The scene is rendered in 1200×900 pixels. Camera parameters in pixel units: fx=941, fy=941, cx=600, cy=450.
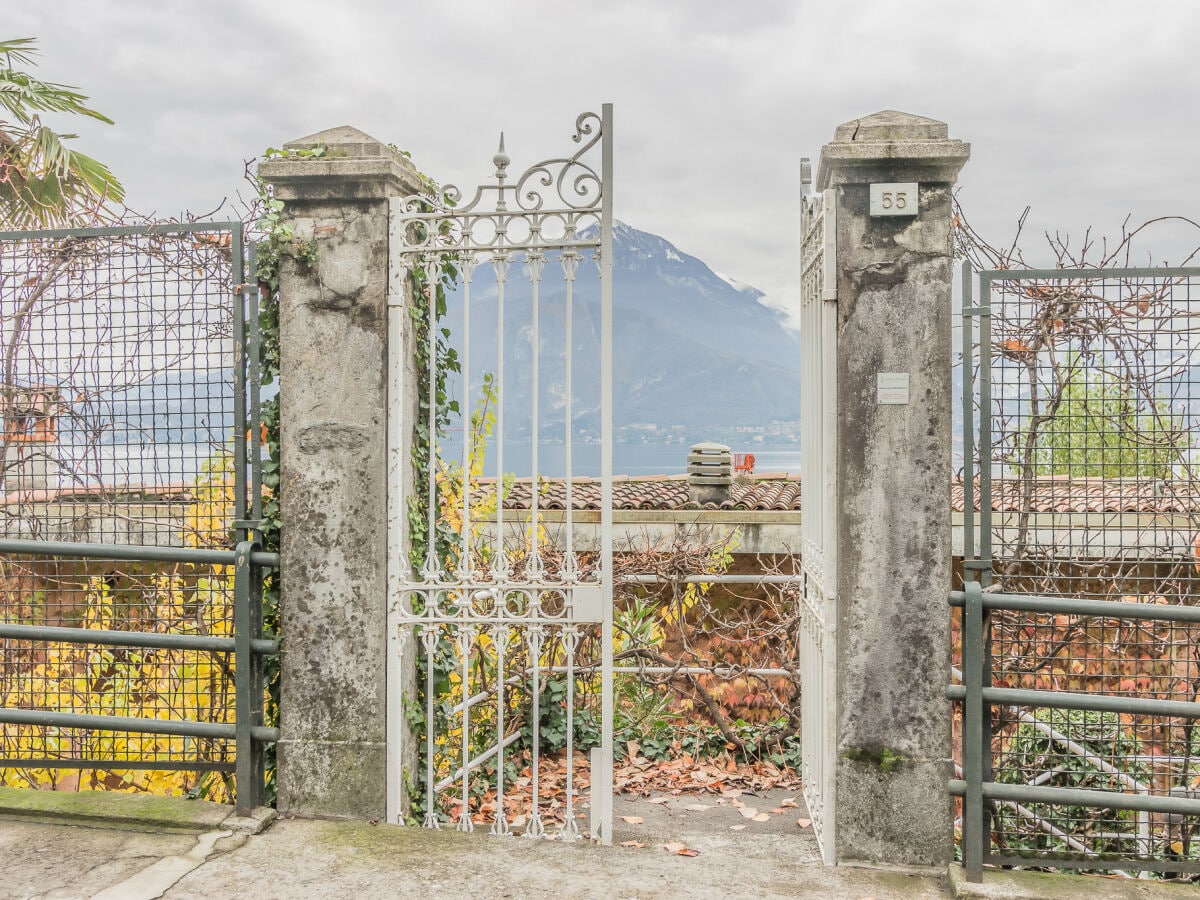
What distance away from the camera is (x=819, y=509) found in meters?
4.41

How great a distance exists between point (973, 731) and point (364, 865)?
8.35 feet

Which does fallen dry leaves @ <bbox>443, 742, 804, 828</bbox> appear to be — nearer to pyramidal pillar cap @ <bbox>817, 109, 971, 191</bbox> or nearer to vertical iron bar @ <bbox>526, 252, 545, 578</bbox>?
vertical iron bar @ <bbox>526, 252, 545, 578</bbox>

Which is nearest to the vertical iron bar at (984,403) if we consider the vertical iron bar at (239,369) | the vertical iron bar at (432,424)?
the vertical iron bar at (432,424)

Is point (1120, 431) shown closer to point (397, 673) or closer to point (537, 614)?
point (537, 614)

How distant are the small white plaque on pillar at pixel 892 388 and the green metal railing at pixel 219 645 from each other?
278 centimetres

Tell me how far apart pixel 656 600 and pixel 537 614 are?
3.11 metres

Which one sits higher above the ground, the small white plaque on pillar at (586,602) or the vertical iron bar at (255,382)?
the vertical iron bar at (255,382)

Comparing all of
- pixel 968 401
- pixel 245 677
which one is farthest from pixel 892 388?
pixel 245 677

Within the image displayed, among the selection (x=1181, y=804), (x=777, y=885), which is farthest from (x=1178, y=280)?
(x=777, y=885)

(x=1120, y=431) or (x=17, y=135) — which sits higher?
(x=17, y=135)

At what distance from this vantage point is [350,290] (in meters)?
4.25

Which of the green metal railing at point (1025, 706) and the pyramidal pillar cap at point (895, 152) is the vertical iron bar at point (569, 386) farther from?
the green metal railing at point (1025, 706)

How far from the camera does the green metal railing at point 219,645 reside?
420 cm

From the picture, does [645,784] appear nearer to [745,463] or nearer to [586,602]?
[586,602]
